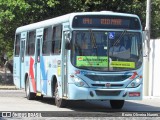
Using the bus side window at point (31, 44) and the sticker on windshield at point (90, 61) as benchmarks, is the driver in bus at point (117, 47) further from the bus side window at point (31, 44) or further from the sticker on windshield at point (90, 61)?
the bus side window at point (31, 44)

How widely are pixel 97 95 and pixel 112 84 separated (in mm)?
595

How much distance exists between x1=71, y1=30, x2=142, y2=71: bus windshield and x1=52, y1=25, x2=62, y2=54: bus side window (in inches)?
56.5

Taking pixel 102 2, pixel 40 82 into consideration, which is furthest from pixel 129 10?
pixel 40 82

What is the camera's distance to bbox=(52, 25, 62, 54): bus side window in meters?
18.7

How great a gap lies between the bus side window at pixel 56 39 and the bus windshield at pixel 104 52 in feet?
4.70

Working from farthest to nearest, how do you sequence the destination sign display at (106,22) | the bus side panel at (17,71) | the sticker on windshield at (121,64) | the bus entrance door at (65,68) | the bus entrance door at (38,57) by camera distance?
1. the bus side panel at (17,71)
2. the bus entrance door at (38,57)
3. the bus entrance door at (65,68)
4. the destination sign display at (106,22)
5. the sticker on windshield at (121,64)

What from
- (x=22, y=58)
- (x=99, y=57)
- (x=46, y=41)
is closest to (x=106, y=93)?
(x=99, y=57)

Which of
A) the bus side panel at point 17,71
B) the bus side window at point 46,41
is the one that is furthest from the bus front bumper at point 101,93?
the bus side panel at point 17,71

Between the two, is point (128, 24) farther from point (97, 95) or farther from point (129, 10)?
point (129, 10)

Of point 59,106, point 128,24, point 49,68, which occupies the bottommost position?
point 59,106

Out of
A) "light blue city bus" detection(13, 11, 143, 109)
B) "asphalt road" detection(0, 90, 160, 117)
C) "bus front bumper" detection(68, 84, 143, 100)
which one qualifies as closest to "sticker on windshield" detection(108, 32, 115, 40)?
"light blue city bus" detection(13, 11, 143, 109)

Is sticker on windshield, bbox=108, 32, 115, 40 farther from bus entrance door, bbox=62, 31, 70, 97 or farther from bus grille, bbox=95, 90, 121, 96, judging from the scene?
bus grille, bbox=95, 90, 121, 96

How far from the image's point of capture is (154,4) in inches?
1441

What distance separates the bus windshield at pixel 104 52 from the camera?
17.2m
